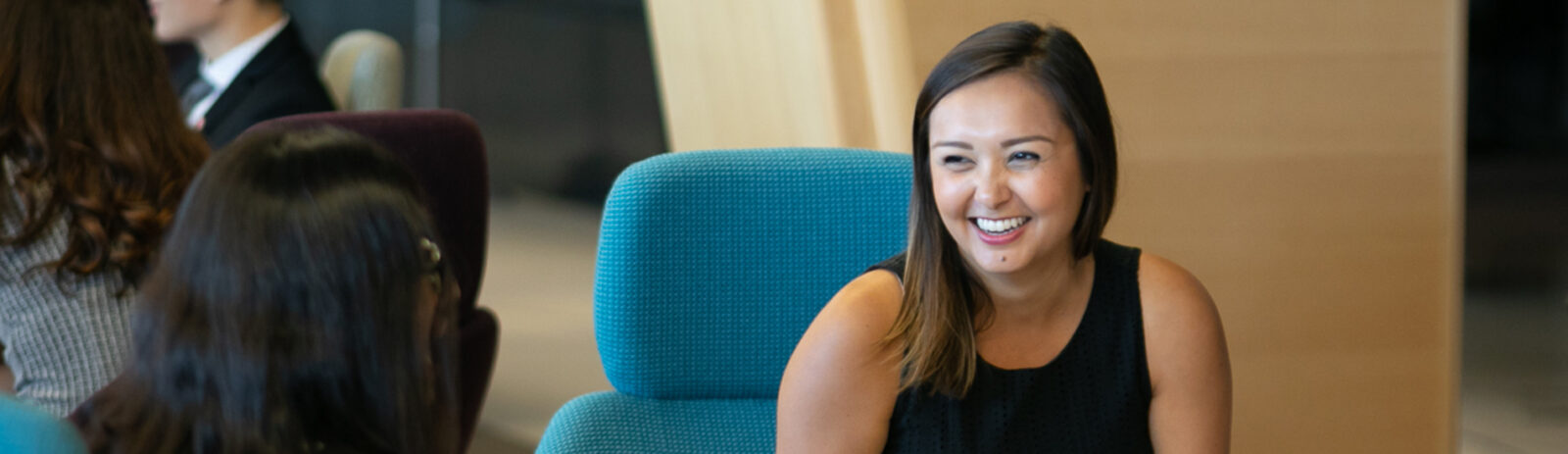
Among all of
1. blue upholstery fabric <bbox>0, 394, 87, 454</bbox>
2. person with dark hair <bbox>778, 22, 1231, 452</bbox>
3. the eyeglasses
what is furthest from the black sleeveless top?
blue upholstery fabric <bbox>0, 394, 87, 454</bbox>

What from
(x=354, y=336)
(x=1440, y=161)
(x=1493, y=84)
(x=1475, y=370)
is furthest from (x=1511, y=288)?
(x=354, y=336)

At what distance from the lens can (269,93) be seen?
3.06 metres

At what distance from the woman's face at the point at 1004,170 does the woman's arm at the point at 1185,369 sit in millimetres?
162

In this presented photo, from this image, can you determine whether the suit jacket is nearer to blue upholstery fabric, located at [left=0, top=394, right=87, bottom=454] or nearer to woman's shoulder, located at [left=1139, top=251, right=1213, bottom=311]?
woman's shoulder, located at [left=1139, top=251, right=1213, bottom=311]

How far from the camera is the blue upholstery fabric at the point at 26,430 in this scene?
0.75 meters

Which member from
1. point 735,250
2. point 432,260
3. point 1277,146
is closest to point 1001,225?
point 735,250

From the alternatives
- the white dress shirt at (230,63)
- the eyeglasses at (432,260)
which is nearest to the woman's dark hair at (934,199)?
the eyeglasses at (432,260)

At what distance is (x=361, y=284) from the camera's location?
1.03 metres

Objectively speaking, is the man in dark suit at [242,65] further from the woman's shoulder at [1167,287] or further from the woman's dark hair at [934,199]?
the woman's shoulder at [1167,287]

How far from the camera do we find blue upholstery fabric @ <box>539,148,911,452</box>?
162 cm

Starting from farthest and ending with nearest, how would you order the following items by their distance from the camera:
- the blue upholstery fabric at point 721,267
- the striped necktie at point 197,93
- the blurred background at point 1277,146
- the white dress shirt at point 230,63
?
1. the striped necktie at point 197,93
2. the white dress shirt at point 230,63
3. the blurred background at point 1277,146
4. the blue upholstery fabric at point 721,267

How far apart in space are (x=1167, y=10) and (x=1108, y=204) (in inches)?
28.8

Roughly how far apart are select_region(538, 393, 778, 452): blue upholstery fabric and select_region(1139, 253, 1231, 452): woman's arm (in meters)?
0.45

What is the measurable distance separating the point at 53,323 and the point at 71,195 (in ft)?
0.55
